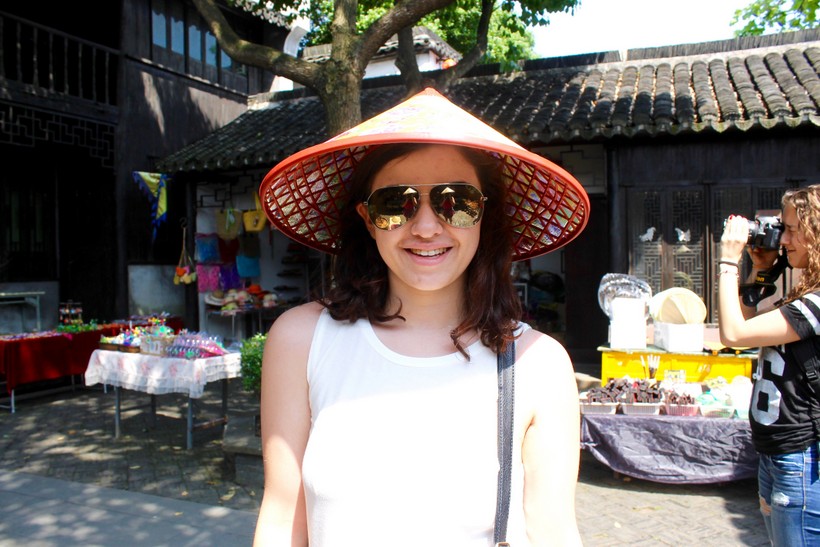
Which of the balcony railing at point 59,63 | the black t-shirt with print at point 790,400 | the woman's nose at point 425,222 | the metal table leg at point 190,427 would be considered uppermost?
the balcony railing at point 59,63

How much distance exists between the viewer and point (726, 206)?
26.4 feet

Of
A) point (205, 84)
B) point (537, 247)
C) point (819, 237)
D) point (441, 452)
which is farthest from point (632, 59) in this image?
point (441, 452)

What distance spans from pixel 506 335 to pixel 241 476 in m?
4.57

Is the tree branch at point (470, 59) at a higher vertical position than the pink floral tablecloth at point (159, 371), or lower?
higher

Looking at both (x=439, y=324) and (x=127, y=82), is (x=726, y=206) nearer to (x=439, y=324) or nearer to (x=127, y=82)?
(x=439, y=324)

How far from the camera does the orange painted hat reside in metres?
1.38

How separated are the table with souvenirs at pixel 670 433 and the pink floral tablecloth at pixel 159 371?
131 inches

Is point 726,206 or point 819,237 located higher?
point 726,206

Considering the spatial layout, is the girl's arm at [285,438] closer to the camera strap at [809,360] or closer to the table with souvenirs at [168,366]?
the camera strap at [809,360]

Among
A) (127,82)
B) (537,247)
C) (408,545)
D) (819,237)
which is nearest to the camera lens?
(408,545)

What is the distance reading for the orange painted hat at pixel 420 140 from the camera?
1.38 meters

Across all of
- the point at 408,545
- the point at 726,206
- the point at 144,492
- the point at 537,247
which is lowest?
the point at 144,492

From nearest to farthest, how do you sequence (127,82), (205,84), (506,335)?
1. (506,335)
2. (127,82)
3. (205,84)

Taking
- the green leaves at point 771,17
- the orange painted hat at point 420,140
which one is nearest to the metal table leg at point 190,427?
the orange painted hat at point 420,140
